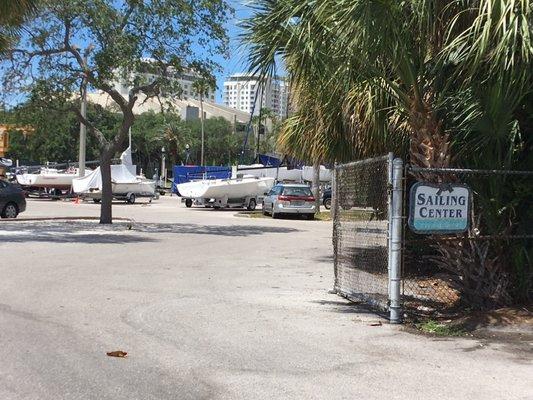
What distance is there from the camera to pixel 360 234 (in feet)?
33.0

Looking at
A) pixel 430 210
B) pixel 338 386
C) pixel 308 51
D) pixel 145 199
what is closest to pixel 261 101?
pixel 308 51

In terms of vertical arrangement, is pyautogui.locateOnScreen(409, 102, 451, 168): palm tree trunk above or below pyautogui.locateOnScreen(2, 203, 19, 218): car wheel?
above

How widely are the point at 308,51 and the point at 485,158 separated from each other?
253 cm

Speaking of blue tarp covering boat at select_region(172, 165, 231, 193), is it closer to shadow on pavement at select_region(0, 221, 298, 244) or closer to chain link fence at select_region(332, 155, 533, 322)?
shadow on pavement at select_region(0, 221, 298, 244)

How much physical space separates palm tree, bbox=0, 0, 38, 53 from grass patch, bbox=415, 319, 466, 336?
1151cm

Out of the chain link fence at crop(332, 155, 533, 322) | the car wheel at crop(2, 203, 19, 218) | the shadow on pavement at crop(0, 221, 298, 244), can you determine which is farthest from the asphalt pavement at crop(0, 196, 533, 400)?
the car wheel at crop(2, 203, 19, 218)

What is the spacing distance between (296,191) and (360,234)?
2076 centimetres

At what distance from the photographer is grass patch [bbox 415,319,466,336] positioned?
7.30m

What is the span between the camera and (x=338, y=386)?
17.7 ft

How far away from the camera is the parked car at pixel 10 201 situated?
81.4 feet

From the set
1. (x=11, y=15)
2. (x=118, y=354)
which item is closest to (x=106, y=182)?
(x=11, y=15)

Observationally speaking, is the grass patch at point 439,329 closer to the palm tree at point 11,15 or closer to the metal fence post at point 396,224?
the metal fence post at point 396,224

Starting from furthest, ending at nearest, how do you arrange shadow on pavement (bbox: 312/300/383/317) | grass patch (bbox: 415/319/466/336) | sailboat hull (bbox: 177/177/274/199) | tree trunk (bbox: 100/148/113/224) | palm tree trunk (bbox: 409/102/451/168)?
sailboat hull (bbox: 177/177/274/199), tree trunk (bbox: 100/148/113/224), shadow on pavement (bbox: 312/300/383/317), palm tree trunk (bbox: 409/102/451/168), grass patch (bbox: 415/319/466/336)

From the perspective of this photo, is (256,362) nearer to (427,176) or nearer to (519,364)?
(519,364)
